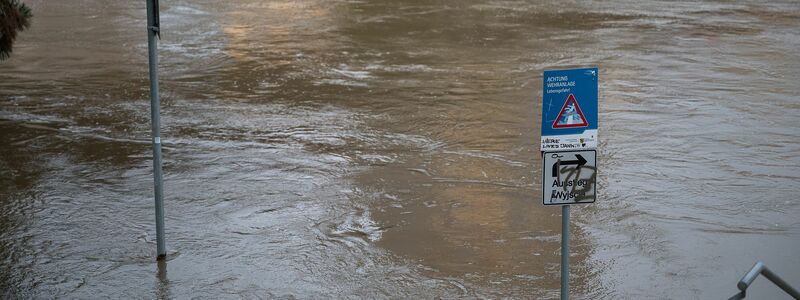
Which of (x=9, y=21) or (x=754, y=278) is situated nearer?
(x=754, y=278)

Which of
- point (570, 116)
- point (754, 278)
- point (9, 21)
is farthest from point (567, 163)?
point (9, 21)

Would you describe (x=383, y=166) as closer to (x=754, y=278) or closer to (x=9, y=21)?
(x=9, y=21)

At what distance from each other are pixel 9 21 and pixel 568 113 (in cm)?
717

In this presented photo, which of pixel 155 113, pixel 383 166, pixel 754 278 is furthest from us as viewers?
pixel 383 166

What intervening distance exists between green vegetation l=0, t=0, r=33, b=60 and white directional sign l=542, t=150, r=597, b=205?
7098 millimetres

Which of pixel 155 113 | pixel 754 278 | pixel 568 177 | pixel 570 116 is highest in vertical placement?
pixel 570 116

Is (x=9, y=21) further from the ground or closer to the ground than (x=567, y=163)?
further from the ground

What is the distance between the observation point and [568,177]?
6145mm

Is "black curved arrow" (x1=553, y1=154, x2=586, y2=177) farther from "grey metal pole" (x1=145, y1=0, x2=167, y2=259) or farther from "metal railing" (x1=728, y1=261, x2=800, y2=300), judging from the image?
"grey metal pole" (x1=145, y1=0, x2=167, y2=259)

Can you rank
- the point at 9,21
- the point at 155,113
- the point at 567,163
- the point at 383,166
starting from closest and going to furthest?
1. the point at 567,163
2. the point at 155,113
3. the point at 9,21
4. the point at 383,166

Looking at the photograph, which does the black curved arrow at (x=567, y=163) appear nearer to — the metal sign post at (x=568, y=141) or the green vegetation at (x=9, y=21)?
the metal sign post at (x=568, y=141)

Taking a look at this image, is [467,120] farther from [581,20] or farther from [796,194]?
[581,20]

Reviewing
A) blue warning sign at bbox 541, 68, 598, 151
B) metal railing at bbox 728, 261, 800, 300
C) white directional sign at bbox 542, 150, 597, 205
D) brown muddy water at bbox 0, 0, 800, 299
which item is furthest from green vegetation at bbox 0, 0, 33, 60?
metal railing at bbox 728, 261, 800, 300

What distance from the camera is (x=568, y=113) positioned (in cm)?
618
